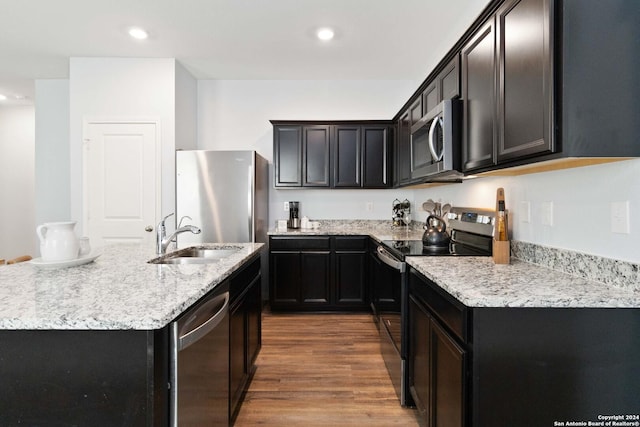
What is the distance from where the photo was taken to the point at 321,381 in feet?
7.70

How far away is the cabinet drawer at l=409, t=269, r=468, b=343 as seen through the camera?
1237 mm

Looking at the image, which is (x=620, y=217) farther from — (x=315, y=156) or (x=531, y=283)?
Answer: (x=315, y=156)

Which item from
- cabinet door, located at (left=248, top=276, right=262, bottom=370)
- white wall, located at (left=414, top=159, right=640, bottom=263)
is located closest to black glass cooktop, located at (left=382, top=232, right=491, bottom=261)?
white wall, located at (left=414, top=159, right=640, bottom=263)

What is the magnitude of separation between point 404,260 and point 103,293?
1495mm

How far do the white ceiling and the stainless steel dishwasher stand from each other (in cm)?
226

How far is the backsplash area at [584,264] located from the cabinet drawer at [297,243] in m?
2.10

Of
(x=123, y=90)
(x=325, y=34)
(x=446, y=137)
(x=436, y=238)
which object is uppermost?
(x=325, y=34)

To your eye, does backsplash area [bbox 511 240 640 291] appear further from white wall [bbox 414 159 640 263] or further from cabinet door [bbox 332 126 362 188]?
cabinet door [bbox 332 126 362 188]

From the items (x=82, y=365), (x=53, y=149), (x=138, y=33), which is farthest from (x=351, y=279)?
(x=53, y=149)

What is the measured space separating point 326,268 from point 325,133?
1504mm

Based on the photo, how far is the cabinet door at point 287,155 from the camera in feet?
12.7

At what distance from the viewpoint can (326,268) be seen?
3.70 meters

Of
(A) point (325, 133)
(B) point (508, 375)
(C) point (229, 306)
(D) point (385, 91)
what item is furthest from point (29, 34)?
(B) point (508, 375)

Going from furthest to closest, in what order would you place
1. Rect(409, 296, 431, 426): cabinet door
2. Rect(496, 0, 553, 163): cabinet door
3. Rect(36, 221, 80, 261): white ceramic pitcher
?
Rect(409, 296, 431, 426): cabinet door → Rect(36, 221, 80, 261): white ceramic pitcher → Rect(496, 0, 553, 163): cabinet door
